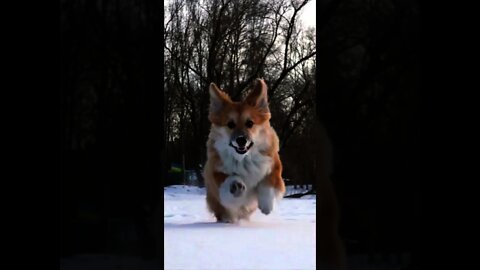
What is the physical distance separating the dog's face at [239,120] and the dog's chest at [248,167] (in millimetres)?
66

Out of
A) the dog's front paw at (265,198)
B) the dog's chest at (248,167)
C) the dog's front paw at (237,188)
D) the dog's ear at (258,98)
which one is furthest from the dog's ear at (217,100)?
the dog's front paw at (265,198)

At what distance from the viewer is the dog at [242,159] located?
18.0 feet

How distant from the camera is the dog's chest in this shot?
5.49 metres

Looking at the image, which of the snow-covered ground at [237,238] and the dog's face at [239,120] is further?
the dog's face at [239,120]

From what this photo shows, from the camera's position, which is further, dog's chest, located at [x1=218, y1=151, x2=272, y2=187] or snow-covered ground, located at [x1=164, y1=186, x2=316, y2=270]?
dog's chest, located at [x1=218, y1=151, x2=272, y2=187]

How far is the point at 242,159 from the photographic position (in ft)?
18.0

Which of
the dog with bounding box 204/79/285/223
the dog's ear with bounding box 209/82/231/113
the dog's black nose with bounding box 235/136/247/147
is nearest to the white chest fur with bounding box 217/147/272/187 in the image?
the dog with bounding box 204/79/285/223

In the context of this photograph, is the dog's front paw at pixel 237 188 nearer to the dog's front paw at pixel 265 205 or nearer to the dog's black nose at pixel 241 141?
the dog's front paw at pixel 265 205

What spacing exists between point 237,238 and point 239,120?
49.1 inches

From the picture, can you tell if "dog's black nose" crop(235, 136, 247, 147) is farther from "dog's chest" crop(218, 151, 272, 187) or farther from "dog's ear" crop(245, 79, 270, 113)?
"dog's ear" crop(245, 79, 270, 113)

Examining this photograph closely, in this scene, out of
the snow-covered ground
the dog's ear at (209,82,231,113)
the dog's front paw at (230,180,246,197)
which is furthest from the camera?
the dog's ear at (209,82,231,113)
